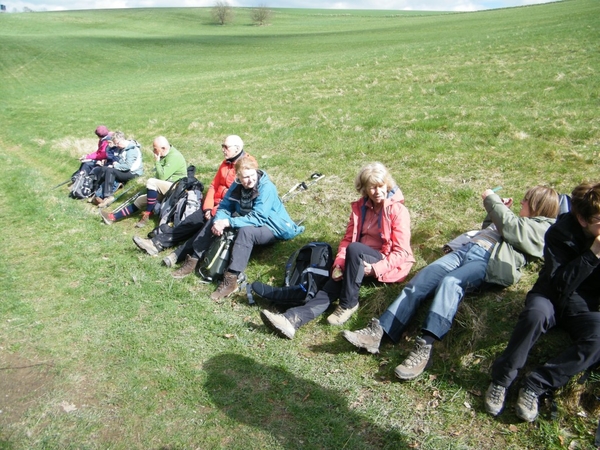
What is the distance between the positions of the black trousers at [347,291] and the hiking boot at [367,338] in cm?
59

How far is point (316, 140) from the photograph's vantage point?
11117 mm

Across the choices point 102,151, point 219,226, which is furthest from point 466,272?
point 102,151

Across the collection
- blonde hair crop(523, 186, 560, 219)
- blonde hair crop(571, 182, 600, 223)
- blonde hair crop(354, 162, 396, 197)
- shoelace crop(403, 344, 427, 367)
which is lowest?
shoelace crop(403, 344, 427, 367)

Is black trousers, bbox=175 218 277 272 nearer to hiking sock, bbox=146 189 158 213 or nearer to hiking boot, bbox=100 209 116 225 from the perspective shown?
hiking sock, bbox=146 189 158 213

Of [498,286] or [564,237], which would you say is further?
[498,286]

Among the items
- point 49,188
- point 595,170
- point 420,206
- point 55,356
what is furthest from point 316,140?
point 55,356

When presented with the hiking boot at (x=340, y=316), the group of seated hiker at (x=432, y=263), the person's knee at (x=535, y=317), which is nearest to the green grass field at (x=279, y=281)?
the hiking boot at (x=340, y=316)

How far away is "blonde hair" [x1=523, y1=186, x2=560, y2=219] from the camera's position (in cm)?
507

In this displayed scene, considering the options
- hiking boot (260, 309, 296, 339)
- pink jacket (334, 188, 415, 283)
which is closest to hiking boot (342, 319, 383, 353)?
hiking boot (260, 309, 296, 339)

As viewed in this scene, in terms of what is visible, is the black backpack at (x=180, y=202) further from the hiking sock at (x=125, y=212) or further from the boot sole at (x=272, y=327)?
the boot sole at (x=272, y=327)

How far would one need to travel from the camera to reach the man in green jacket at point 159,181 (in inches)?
355

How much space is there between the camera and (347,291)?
17.3ft

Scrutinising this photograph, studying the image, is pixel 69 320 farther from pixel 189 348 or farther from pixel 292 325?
pixel 292 325

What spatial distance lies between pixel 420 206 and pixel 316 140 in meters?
4.45
